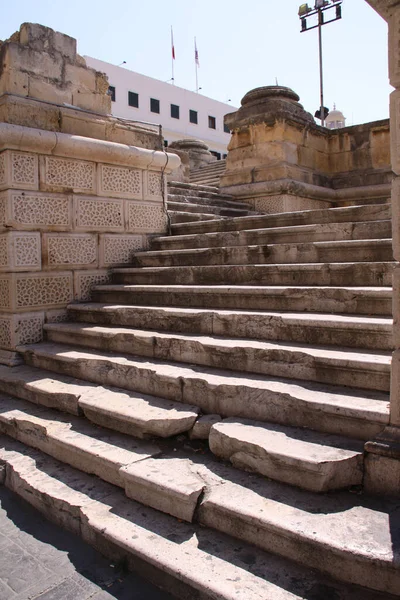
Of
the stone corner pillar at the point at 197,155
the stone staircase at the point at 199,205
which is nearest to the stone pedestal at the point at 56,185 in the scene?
the stone staircase at the point at 199,205

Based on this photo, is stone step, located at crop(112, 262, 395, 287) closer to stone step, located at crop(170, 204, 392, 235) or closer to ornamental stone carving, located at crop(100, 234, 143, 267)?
ornamental stone carving, located at crop(100, 234, 143, 267)

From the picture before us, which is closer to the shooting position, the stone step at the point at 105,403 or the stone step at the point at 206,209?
the stone step at the point at 105,403

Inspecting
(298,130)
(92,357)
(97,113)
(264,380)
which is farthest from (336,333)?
(298,130)

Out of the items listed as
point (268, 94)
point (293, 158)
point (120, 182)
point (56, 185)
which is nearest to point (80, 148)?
point (56, 185)

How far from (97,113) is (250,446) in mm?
4047

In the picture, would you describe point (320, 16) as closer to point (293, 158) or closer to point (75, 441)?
point (293, 158)

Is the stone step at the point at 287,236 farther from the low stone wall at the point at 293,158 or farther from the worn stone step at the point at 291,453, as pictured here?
the low stone wall at the point at 293,158

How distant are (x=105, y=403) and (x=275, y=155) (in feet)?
18.7

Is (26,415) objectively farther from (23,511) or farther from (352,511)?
(352,511)

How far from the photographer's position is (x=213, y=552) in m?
2.13

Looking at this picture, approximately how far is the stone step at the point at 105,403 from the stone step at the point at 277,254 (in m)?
1.66

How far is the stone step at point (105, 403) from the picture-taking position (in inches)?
115

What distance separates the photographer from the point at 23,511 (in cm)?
284

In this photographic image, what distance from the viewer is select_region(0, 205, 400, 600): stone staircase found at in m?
2.03
